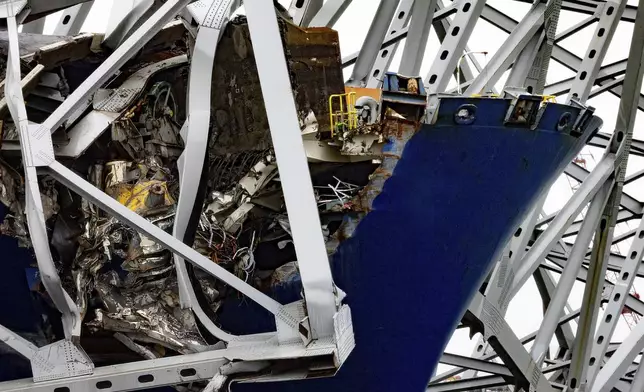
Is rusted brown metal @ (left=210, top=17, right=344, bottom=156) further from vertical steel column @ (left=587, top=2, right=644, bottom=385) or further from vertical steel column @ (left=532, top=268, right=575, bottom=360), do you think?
vertical steel column @ (left=532, top=268, right=575, bottom=360)

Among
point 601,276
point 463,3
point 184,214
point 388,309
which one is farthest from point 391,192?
point 601,276

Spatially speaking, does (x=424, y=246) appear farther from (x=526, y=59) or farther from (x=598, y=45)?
(x=598, y=45)

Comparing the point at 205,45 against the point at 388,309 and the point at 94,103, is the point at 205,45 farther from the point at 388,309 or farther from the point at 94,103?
the point at 388,309

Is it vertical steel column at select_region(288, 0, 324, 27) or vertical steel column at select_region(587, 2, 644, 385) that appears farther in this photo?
vertical steel column at select_region(288, 0, 324, 27)

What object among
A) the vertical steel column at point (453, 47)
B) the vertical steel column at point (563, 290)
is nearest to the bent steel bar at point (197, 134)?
the vertical steel column at point (453, 47)

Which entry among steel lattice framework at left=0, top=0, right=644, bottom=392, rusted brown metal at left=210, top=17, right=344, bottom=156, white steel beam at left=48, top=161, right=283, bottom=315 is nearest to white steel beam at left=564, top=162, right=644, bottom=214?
steel lattice framework at left=0, top=0, right=644, bottom=392

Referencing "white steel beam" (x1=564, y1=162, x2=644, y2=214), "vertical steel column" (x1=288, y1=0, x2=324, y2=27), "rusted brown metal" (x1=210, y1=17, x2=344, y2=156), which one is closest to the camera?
"rusted brown metal" (x1=210, y1=17, x2=344, y2=156)

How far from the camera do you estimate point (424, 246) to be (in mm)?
11703

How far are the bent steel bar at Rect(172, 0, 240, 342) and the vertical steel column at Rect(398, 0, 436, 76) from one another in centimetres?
342

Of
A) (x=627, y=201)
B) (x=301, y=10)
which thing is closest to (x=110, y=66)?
(x=301, y=10)

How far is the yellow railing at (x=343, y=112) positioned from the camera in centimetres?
1136

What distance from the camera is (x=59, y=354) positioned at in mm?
10117

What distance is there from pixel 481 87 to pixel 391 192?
296 cm

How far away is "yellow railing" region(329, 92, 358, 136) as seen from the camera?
11.4 metres
